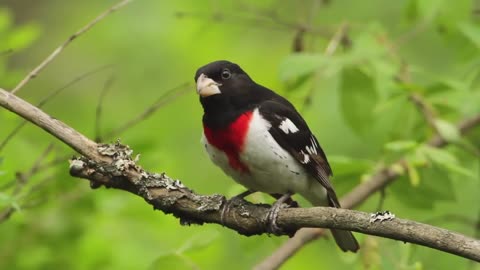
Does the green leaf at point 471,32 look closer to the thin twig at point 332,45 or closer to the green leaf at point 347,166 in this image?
the thin twig at point 332,45

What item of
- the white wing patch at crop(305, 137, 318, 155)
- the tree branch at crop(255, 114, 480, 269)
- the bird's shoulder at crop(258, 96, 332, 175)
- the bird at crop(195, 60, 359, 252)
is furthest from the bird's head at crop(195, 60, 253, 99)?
the tree branch at crop(255, 114, 480, 269)

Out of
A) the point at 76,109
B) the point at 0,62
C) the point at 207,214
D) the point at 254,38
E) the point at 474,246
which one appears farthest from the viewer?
the point at 254,38

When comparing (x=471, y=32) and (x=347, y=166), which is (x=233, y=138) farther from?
(x=471, y=32)

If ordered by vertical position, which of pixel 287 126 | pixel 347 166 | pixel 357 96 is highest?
pixel 287 126

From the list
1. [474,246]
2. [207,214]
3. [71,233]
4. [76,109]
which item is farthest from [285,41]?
[474,246]

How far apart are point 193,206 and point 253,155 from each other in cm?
68

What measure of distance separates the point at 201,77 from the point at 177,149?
3287 millimetres

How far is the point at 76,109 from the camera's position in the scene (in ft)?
23.5

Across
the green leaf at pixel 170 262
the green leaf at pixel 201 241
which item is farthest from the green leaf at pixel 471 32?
the green leaf at pixel 170 262

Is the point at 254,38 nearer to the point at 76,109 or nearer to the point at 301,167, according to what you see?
the point at 76,109

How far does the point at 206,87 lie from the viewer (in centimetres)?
421

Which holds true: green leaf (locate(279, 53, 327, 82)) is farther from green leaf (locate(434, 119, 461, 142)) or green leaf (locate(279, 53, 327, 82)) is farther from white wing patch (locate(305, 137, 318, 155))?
green leaf (locate(434, 119, 461, 142))

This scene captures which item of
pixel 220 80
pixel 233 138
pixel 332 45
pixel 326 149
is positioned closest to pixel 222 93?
pixel 220 80

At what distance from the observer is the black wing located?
4.25m
